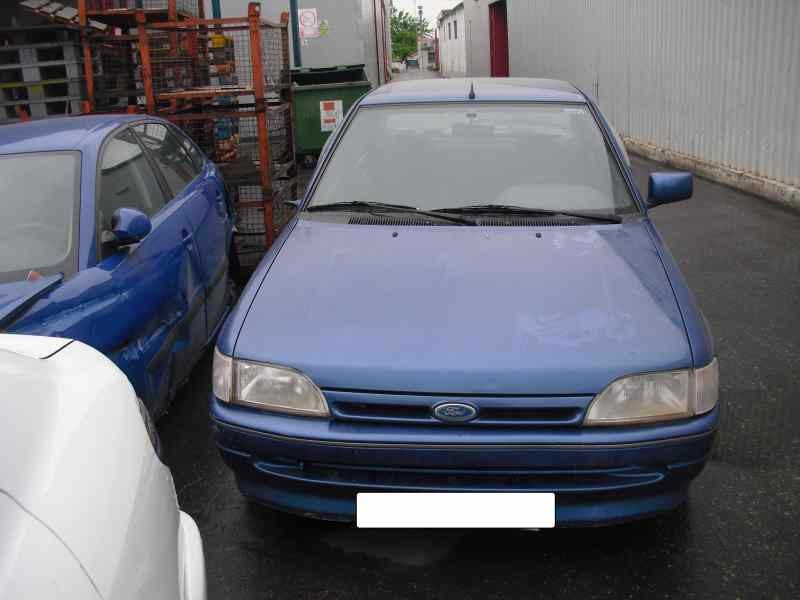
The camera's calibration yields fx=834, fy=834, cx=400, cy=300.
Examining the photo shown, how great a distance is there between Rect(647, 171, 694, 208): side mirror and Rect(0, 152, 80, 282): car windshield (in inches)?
101

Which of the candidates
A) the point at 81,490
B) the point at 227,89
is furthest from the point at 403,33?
the point at 81,490

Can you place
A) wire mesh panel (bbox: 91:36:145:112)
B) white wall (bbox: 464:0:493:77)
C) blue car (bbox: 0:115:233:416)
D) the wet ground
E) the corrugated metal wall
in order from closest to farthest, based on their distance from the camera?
the wet ground, blue car (bbox: 0:115:233:416), wire mesh panel (bbox: 91:36:145:112), the corrugated metal wall, white wall (bbox: 464:0:493:77)

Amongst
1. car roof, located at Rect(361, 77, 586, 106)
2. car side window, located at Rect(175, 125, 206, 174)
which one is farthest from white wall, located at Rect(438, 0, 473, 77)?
car roof, located at Rect(361, 77, 586, 106)

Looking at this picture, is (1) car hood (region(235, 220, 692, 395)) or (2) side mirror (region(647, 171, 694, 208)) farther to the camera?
(2) side mirror (region(647, 171, 694, 208))

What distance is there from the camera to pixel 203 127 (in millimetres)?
7145

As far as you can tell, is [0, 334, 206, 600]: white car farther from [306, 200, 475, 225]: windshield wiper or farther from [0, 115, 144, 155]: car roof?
[0, 115, 144, 155]: car roof

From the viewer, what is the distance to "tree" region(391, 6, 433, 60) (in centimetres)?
7381

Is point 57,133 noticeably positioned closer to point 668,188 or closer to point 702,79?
point 668,188

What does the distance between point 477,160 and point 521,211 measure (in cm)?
41

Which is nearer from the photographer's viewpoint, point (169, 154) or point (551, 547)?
point (551, 547)

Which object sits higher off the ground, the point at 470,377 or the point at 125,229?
the point at 125,229

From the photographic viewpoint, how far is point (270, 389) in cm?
259

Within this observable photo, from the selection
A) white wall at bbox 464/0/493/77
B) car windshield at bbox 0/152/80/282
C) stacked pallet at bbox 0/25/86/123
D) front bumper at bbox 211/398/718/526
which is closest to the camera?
front bumper at bbox 211/398/718/526

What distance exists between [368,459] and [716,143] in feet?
30.2
